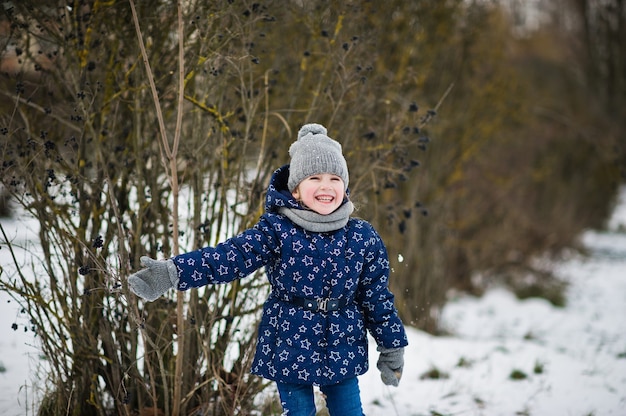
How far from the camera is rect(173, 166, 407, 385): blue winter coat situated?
2031mm

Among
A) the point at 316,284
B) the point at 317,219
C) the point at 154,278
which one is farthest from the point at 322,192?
the point at 154,278

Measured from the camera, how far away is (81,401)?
256 centimetres

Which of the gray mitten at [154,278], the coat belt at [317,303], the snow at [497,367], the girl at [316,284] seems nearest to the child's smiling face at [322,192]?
the girl at [316,284]

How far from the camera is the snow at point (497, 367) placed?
3320 millimetres

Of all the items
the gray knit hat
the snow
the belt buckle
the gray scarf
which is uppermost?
the gray knit hat

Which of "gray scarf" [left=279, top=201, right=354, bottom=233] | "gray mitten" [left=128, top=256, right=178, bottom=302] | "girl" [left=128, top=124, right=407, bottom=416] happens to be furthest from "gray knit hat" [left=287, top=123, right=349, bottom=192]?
"gray mitten" [left=128, top=256, right=178, bottom=302]

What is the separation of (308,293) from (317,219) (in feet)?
0.90

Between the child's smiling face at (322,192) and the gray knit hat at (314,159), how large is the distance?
3 centimetres

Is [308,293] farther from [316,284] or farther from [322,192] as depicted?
[322,192]

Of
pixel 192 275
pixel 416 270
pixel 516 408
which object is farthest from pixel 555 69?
pixel 192 275

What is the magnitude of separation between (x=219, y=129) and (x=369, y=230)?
878mm

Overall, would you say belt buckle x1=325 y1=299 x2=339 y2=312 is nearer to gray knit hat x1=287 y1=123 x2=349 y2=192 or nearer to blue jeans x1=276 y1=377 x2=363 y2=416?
blue jeans x1=276 y1=377 x2=363 y2=416

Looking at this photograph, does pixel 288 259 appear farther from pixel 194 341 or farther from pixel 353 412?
pixel 194 341

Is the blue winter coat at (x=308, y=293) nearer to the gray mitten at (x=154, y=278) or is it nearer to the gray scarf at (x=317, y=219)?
the gray scarf at (x=317, y=219)
